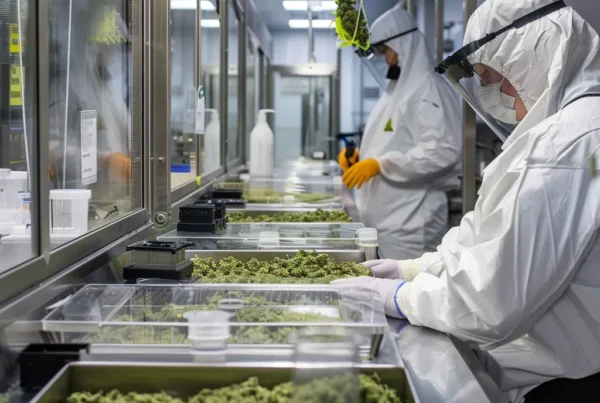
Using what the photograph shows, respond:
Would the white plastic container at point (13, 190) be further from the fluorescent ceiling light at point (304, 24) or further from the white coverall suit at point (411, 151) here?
the fluorescent ceiling light at point (304, 24)

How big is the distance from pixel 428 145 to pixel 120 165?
2010 mm

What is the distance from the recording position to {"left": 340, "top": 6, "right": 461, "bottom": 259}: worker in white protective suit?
3885 mm

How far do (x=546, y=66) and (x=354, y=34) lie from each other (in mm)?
1251

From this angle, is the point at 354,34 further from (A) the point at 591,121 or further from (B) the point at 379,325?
(B) the point at 379,325

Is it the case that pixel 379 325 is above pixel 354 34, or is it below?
below

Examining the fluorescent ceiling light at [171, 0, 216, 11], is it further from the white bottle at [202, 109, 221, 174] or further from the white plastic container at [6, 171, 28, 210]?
the white plastic container at [6, 171, 28, 210]

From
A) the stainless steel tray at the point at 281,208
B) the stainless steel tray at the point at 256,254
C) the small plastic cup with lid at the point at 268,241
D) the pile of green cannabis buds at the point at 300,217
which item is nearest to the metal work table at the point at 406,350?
the stainless steel tray at the point at 256,254

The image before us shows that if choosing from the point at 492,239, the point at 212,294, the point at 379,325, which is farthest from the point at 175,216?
the point at 379,325

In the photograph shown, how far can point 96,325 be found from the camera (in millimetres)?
1126

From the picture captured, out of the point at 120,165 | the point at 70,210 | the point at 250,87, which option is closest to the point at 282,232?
the point at 120,165

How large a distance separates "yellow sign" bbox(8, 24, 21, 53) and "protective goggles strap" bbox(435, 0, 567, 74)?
99 cm

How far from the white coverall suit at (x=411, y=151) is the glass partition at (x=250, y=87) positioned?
2.33 m

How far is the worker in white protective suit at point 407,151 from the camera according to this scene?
388 centimetres

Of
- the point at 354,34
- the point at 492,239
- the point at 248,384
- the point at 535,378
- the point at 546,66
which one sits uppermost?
the point at 354,34
